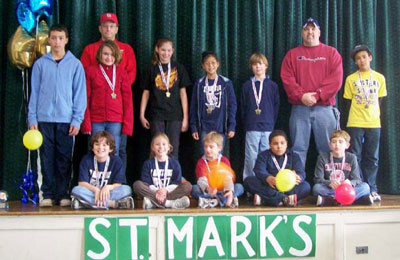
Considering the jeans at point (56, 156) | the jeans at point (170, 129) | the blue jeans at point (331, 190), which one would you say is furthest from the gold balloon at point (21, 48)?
the blue jeans at point (331, 190)

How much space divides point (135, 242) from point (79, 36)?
1913 millimetres

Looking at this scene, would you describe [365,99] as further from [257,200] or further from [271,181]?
[257,200]

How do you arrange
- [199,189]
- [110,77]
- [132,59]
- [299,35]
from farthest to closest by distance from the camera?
[299,35], [132,59], [110,77], [199,189]

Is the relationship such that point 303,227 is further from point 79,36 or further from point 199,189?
point 79,36

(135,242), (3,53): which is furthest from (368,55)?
(3,53)

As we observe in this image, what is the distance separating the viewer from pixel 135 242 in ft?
9.55

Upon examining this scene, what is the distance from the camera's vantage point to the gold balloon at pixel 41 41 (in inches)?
142

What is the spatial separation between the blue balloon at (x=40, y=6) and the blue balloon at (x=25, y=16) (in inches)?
1.8

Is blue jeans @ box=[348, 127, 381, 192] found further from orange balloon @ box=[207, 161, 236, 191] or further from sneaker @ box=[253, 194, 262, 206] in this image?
orange balloon @ box=[207, 161, 236, 191]

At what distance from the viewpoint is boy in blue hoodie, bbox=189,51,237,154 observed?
3736 mm

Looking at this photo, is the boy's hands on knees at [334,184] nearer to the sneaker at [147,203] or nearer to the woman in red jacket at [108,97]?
the sneaker at [147,203]

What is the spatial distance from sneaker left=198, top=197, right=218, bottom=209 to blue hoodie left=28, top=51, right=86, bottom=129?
1.05 metres

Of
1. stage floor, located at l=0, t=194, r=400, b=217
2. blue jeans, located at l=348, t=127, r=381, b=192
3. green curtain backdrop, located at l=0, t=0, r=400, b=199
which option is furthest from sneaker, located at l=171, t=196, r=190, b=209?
blue jeans, located at l=348, t=127, r=381, b=192

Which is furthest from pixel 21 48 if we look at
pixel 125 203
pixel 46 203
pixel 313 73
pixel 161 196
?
pixel 313 73
